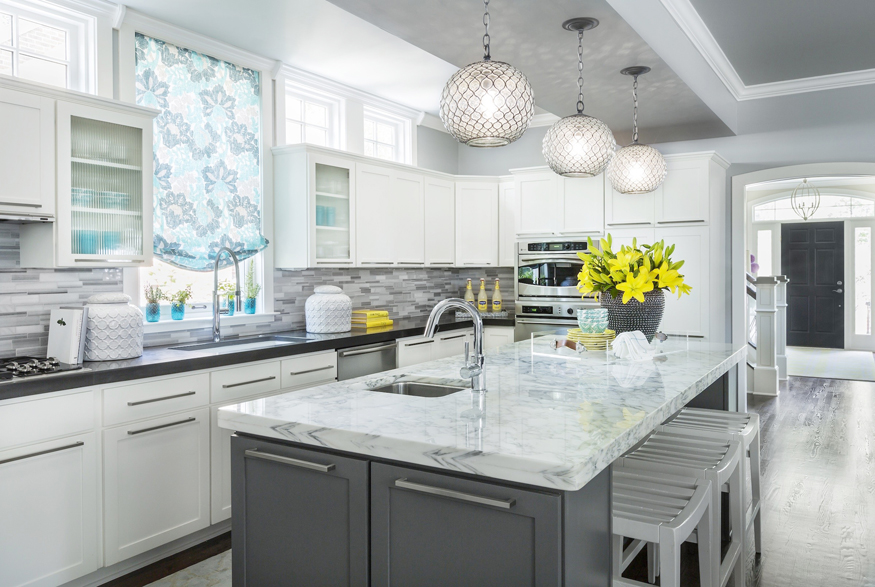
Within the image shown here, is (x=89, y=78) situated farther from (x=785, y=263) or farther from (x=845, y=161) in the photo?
(x=785, y=263)

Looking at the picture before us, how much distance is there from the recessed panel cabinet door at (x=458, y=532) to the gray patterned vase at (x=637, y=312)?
1.96 m

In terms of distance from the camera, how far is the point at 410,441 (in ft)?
4.74

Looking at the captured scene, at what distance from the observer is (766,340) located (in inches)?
263

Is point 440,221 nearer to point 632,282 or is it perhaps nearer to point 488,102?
point 632,282

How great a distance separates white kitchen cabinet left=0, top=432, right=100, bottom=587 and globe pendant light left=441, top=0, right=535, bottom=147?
1967 mm

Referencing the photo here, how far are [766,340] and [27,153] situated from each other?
671cm

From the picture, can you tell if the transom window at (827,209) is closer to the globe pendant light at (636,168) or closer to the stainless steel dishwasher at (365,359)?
the globe pendant light at (636,168)

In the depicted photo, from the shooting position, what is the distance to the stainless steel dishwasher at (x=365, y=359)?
390 cm

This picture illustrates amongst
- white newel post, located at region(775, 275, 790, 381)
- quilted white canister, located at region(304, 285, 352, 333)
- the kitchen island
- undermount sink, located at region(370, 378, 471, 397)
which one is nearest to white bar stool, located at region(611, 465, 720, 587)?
the kitchen island

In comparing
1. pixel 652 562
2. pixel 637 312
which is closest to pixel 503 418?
pixel 652 562

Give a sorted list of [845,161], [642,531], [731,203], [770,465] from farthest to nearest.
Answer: [731,203] < [845,161] < [770,465] < [642,531]

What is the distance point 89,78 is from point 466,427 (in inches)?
117

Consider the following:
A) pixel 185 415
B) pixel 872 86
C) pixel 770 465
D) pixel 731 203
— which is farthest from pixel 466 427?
pixel 872 86

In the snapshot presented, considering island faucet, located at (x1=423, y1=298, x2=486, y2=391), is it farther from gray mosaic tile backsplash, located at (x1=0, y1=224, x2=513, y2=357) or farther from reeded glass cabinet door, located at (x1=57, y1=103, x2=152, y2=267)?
gray mosaic tile backsplash, located at (x1=0, y1=224, x2=513, y2=357)
